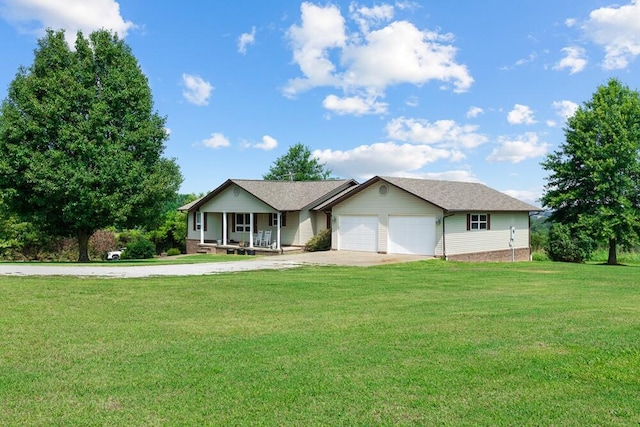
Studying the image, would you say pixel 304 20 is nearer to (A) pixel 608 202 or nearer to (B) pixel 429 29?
(B) pixel 429 29

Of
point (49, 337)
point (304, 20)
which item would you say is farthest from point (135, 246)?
point (49, 337)

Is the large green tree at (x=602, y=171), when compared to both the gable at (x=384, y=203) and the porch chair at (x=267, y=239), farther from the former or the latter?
the porch chair at (x=267, y=239)

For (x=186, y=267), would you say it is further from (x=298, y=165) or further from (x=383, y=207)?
(x=298, y=165)

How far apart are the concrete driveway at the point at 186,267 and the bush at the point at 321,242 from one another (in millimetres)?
3436

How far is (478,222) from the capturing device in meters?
27.6

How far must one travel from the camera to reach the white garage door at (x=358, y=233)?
2755 centimetres

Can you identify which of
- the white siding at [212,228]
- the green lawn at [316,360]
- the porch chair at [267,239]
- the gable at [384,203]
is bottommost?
the green lawn at [316,360]

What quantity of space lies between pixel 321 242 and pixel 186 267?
489 inches

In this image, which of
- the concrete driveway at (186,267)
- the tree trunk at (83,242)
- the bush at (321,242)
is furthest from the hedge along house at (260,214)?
the tree trunk at (83,242)

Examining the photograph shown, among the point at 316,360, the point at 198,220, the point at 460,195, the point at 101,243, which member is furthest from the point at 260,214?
the point at 316,360

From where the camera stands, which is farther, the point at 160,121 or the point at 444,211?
the point at 160,121

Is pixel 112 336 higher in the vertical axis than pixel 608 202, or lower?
lower

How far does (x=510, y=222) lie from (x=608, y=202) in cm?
750

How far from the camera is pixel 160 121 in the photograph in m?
27.3
